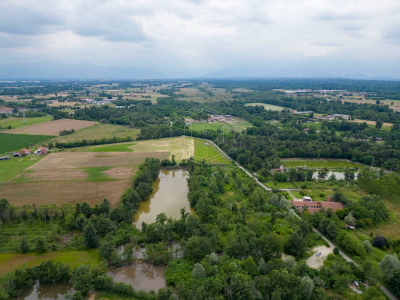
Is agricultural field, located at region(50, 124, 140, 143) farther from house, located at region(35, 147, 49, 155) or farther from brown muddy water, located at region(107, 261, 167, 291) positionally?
brown muddy water, located at region(107, 261, 167, 291)

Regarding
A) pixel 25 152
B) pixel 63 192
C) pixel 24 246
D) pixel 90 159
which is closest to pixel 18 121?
pixel 25 152

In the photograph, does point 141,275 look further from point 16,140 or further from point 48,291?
point 16,140

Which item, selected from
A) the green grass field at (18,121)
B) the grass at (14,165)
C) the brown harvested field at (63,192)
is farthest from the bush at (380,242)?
the green grass field at (18,121)

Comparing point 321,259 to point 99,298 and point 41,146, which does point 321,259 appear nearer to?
point 99,298

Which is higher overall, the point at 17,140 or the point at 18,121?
the point at 18,121

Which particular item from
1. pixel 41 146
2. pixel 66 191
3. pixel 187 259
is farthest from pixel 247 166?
pixel 41 146
